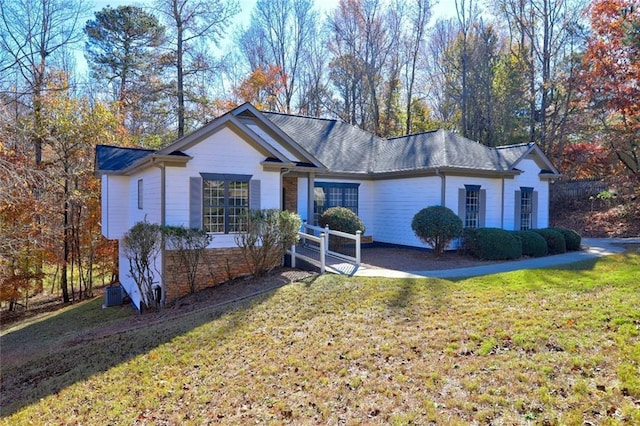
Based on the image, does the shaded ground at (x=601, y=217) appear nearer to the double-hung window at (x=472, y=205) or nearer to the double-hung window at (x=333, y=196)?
the double-hung window at (x=472, y=205)

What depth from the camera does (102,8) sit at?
2573cm

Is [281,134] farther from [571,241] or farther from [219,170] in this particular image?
[571,241]

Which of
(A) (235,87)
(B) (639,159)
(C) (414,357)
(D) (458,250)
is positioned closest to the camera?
(C) (414,357)

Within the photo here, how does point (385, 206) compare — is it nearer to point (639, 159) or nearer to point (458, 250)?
point (458, 250)

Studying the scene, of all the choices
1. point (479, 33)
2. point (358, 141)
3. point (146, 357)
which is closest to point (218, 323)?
point (146, 357)

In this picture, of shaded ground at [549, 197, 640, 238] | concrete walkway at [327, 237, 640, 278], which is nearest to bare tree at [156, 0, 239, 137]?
concrete walkway at [327, 237, 640, 278]

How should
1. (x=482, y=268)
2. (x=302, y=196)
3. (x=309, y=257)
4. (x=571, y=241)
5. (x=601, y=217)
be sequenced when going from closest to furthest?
(x=482, y=268) → (x=309, y=257) → (x=302, y=196) → (x=571, y=241) → (x=601, y=217)

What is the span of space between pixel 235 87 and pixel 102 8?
10.2m

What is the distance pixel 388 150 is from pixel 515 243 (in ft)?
23.9

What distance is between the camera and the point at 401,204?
55.7ft

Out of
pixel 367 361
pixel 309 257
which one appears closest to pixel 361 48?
pixel 309 257

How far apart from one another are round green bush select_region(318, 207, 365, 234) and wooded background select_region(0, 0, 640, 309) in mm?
8438

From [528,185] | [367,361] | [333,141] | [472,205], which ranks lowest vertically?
[367,361]

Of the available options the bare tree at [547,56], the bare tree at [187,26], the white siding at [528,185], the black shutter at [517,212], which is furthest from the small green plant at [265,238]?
the bare tree at [547,56]
